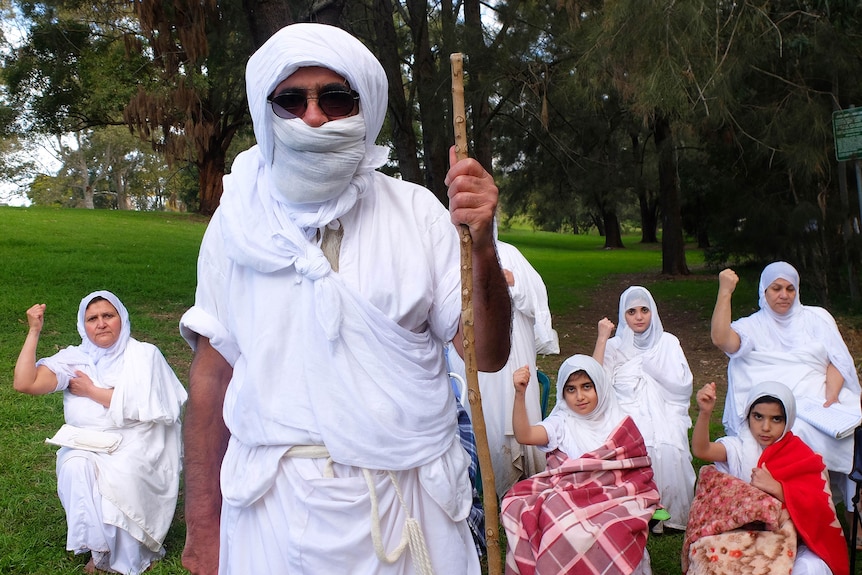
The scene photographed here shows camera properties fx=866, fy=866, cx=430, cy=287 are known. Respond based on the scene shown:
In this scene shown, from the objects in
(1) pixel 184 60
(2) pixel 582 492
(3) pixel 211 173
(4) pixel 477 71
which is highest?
(4) pixel 477 71

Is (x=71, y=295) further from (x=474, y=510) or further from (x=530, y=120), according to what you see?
(x=474, y=510)

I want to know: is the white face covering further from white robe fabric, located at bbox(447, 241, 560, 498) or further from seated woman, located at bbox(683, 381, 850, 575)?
white robe fabric, located at bbox(447, 241, 560, 498)

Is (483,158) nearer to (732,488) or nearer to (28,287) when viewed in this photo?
(28,287)

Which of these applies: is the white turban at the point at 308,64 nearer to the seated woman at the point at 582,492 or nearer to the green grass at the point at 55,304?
the seated woman at the point at 582,492

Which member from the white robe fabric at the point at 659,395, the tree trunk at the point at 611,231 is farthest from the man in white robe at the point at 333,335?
the tree trunk at the point at 611,231

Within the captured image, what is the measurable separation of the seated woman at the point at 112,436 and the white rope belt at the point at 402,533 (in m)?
3.88

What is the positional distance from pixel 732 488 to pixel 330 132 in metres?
3.46

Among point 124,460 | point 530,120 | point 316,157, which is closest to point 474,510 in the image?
point 316,157

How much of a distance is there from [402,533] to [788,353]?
498cm

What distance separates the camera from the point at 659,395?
6.34m

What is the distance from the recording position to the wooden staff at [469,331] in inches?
65.9

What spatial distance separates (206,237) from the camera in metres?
2.16

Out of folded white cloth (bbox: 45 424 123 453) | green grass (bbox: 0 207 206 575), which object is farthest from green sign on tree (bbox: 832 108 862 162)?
folded white cloth (bbox: 45 424 123 453)

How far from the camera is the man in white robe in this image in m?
1.89
